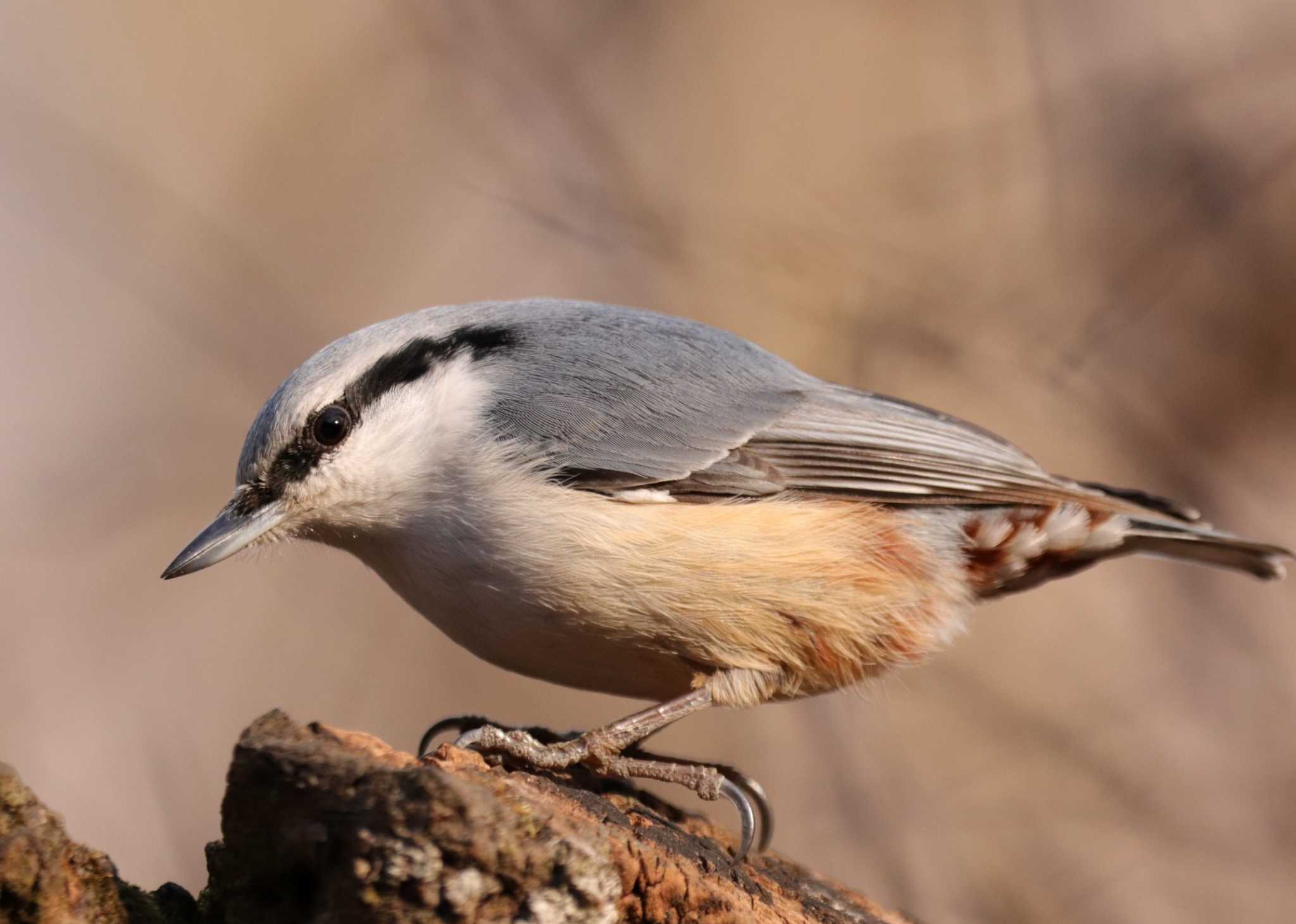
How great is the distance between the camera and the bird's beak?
8.66 ft

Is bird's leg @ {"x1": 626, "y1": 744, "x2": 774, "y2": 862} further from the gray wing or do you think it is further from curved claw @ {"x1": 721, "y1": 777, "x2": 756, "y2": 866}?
the gray wing

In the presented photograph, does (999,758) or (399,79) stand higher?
(399,79)

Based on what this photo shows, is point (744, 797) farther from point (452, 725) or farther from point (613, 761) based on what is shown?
point (452, 725)

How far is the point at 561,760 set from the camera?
8.34ft

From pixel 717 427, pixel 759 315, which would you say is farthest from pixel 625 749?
pixel 759 315

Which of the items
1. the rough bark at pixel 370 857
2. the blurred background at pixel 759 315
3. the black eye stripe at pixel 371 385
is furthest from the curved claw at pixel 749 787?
the blurred background at pixel 759 315

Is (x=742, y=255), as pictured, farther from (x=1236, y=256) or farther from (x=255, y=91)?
(x=255, y=91)

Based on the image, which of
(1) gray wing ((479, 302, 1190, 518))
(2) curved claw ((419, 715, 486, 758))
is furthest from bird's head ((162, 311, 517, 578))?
(2) curved claw ((419, 715, 486, 758))

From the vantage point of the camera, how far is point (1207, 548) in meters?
3.39

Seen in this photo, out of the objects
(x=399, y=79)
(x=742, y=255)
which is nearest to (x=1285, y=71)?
(x=742, y=255)

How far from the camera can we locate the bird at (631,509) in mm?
2619

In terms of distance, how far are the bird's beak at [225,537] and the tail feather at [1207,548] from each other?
213cm

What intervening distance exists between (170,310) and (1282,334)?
437 centimetres

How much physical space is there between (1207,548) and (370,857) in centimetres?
257
